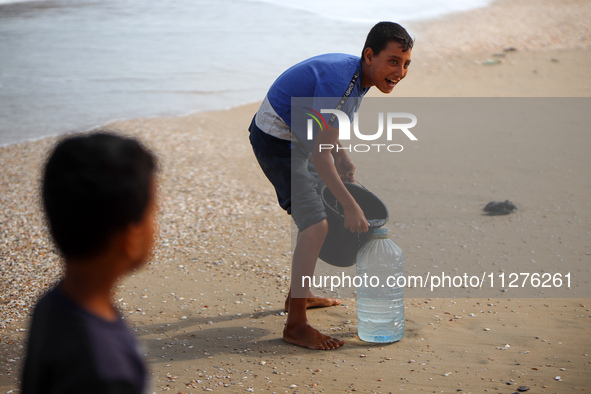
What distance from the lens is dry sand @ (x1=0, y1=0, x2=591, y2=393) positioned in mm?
3463

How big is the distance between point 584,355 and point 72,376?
9.98 ft

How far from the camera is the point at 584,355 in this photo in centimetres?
360

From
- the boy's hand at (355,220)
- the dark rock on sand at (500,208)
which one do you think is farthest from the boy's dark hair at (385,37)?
the dark rock on sand at (500,208)

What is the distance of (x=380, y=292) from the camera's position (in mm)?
4059

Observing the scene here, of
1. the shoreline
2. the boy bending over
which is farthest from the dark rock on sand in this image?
the shoreline

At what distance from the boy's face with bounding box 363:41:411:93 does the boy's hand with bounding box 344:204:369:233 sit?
698 millimetres

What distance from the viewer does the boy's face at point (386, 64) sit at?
364 cm

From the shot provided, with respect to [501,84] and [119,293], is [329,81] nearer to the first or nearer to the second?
[119,293]

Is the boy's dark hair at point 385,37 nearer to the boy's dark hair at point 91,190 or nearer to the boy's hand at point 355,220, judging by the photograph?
the boy's hand at point 355,220

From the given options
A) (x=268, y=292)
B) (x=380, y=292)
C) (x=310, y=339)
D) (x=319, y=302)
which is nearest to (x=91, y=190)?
(x=310, y=339)

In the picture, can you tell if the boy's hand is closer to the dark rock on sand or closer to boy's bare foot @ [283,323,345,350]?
boy's bare foot @ [283,323,345,350]

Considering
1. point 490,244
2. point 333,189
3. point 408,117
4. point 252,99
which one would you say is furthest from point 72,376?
point 252,99

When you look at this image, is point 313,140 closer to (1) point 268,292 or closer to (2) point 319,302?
(2) point 319,302

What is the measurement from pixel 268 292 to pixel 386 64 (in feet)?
6.17
